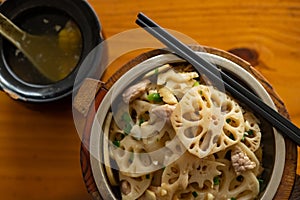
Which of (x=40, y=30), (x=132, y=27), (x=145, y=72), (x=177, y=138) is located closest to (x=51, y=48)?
(x=40, y=30)

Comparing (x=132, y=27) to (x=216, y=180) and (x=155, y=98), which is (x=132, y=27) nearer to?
(x=155, y=98)

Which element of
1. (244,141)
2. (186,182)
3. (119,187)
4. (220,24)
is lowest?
(119,187)

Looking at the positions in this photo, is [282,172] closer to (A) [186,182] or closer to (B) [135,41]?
(A) [186,182]

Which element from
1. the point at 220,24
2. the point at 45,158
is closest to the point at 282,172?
the point at 220,24

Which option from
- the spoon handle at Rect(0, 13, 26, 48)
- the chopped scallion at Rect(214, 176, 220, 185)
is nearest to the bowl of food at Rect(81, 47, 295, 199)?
the chopped scallion at Rect(214, 176, 220, 185)

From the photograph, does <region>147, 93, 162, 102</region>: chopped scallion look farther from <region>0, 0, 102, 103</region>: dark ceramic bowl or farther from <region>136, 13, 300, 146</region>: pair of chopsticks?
<region>0, 0, 102, 103</region>: dark ceramic bowl

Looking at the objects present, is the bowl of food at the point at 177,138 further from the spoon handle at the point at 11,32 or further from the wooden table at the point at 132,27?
Result: the spoon handle at the point at 11,32
